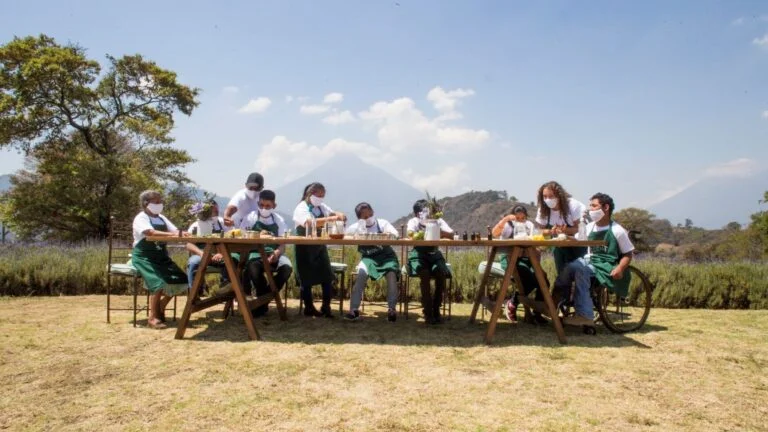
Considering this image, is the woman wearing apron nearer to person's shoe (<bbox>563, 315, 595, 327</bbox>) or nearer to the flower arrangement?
the flower arrangement

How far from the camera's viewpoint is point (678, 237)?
57.4 m

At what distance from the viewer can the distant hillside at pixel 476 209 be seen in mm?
53094

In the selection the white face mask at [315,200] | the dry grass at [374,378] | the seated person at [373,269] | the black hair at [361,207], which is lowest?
the dry grass at [374,378]

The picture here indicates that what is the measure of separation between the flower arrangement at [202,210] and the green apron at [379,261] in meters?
1.82

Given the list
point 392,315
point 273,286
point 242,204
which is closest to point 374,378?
point 392,315

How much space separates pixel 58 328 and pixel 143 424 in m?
3.24

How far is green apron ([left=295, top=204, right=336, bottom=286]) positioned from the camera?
18.6 feet

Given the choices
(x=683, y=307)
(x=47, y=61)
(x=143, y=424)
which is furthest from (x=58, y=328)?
(x=47, y=61)

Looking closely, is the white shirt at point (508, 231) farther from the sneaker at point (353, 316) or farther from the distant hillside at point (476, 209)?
the distant hillside at point (476, 209)

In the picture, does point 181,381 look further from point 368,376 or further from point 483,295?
point 483,295

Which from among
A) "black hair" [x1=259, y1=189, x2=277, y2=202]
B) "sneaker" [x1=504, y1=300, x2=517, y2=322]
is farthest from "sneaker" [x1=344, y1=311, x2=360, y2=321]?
"sneaker" [x1=504, y1=300, x2=517, y2=322]

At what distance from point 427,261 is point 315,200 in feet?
5.11

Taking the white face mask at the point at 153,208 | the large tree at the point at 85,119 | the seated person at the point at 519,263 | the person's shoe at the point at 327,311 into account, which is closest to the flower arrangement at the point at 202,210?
the white face mask at the point at 153,208

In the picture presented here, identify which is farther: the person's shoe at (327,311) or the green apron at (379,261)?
the person's shoe at (327,311)
